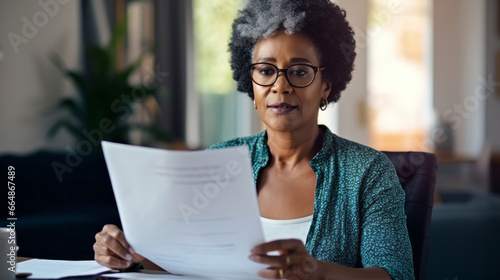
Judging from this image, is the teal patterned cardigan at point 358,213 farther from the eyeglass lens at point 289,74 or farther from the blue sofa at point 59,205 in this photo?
the blue sofa at point 59,205

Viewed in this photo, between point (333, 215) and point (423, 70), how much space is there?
4.47 metres

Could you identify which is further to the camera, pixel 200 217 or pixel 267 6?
pixel 267 6

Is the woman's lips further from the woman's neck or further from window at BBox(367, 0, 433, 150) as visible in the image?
window at BBox(367, 0, 433, 150)

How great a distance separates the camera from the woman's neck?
1.39m

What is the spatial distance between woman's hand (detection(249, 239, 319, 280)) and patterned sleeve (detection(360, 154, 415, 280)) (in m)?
0.20

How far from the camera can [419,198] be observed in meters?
1.28

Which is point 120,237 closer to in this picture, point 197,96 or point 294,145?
point 294,145

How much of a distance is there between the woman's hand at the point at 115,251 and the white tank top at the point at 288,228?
1.11 feet

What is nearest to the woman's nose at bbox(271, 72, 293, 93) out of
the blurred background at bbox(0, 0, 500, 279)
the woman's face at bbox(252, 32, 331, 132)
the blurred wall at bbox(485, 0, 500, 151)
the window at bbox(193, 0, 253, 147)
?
the woman's face at bbox(252, 32, 331, 132)

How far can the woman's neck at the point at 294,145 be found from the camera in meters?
1.39

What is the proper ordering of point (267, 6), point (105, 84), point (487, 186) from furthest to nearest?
1. point (487, 186)
2. point (105, 84)
3. point (267, 6)

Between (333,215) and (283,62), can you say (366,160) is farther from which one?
(283,62)

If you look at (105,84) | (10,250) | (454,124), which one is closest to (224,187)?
(10,250)

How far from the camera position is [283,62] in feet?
4.29
